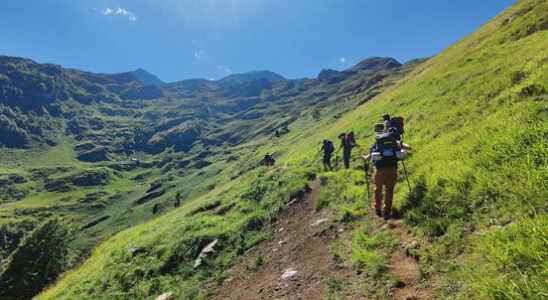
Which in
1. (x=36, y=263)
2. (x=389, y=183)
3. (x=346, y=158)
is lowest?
(x=36, y=263)

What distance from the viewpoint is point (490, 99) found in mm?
15281

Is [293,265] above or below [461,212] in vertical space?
below

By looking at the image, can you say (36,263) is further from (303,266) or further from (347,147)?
(303,266)

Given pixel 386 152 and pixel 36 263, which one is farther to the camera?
pixel 36 263

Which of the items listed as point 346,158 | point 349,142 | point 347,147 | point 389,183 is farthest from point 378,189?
point 349,142

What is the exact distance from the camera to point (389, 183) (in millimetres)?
10578

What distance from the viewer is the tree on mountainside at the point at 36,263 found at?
131ft

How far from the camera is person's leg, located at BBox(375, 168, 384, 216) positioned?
10.8 meters

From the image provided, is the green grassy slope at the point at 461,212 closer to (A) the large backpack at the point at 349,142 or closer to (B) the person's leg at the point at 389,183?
(B) the person's leg at the point at 389,183

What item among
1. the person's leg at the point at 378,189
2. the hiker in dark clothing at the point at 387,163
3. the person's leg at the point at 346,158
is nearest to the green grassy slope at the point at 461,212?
the hiker in dark clothing at the point at 387,163

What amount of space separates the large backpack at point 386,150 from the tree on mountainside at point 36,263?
44144mm

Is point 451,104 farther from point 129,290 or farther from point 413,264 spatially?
point 129,290

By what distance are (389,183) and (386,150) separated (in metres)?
1.07

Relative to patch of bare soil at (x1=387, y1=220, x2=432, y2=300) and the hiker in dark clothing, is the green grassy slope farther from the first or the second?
the hiker in dark clothing
